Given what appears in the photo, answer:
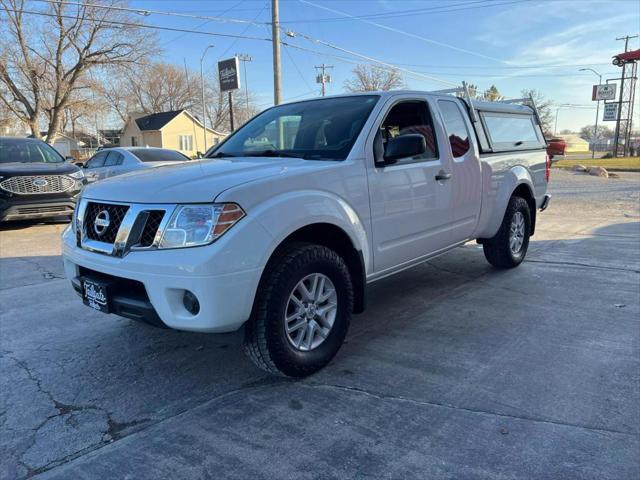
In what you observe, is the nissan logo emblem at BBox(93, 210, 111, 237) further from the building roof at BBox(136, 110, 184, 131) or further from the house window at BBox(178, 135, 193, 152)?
the house window at BBox(178, 135, 193, 152)

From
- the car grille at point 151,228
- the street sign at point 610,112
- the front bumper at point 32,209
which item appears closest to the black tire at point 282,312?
the car grille at point 151,228

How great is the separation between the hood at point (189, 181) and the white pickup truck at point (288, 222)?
1 cm

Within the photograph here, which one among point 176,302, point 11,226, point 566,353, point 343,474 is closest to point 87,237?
point 176,302

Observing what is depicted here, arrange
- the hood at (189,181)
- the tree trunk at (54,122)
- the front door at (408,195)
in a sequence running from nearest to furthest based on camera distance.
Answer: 1. the hood at (189,181)
2. the front door at (408,195)
3. the tree trunk at (54,122)

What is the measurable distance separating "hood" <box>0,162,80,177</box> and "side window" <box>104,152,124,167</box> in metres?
1.92

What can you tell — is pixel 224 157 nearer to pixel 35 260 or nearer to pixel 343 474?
pixel 343 474

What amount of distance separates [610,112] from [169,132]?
1966 inches

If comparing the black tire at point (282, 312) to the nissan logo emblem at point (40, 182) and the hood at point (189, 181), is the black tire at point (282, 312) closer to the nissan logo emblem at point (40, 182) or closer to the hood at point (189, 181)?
the hood at point (189, 181)

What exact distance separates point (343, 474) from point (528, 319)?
2627 millimetres

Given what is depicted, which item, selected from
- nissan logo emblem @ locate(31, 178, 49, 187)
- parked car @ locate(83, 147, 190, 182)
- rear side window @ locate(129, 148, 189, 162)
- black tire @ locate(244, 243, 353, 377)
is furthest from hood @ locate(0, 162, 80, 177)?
black tire @ locate(244, 243, 353, 377)

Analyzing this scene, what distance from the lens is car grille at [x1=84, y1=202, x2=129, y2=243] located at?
2969 millimetres

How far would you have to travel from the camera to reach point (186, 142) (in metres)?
55.3

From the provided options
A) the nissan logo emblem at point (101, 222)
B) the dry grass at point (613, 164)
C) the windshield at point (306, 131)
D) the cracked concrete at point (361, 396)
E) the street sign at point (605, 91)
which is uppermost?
the street sign at point (605, 91)

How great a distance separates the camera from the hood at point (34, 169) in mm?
8664
